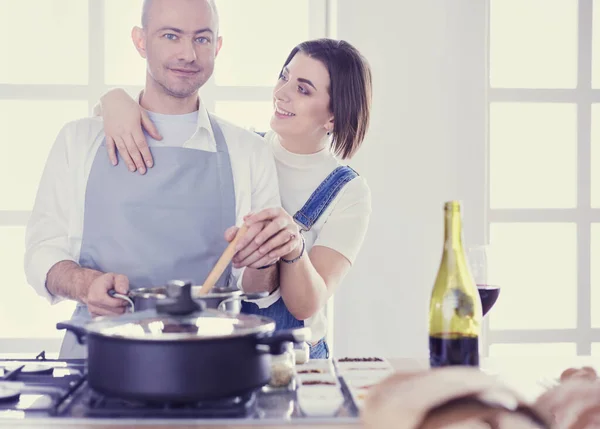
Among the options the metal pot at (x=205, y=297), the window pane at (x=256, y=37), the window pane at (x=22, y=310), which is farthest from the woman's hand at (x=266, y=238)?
the window pane at (x=22, y=310)

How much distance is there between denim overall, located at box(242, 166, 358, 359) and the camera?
190cm

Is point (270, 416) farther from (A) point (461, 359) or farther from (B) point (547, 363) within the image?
(B) point (547, 363)

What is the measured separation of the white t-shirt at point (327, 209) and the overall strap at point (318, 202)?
0.05ft

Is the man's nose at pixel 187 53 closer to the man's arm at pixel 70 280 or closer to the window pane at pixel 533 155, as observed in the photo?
the man's arm at pixel 70 280

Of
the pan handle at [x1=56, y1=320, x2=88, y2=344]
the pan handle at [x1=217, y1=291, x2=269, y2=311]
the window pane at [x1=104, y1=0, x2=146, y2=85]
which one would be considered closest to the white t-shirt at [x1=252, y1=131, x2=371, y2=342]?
the pan handle at [x1=217, y1=291, x2=269, y2=311]

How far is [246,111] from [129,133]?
1.42m

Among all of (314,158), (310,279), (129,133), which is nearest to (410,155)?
(314,158)

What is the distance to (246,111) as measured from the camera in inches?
122

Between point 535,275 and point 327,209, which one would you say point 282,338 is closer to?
point 327,209

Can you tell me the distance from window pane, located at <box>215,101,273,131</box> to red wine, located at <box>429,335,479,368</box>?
82.4 inches

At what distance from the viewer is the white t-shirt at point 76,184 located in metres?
1.67

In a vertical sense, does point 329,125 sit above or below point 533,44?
below

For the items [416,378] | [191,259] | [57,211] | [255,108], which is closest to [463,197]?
[255,108]

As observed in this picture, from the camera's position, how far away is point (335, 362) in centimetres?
124
